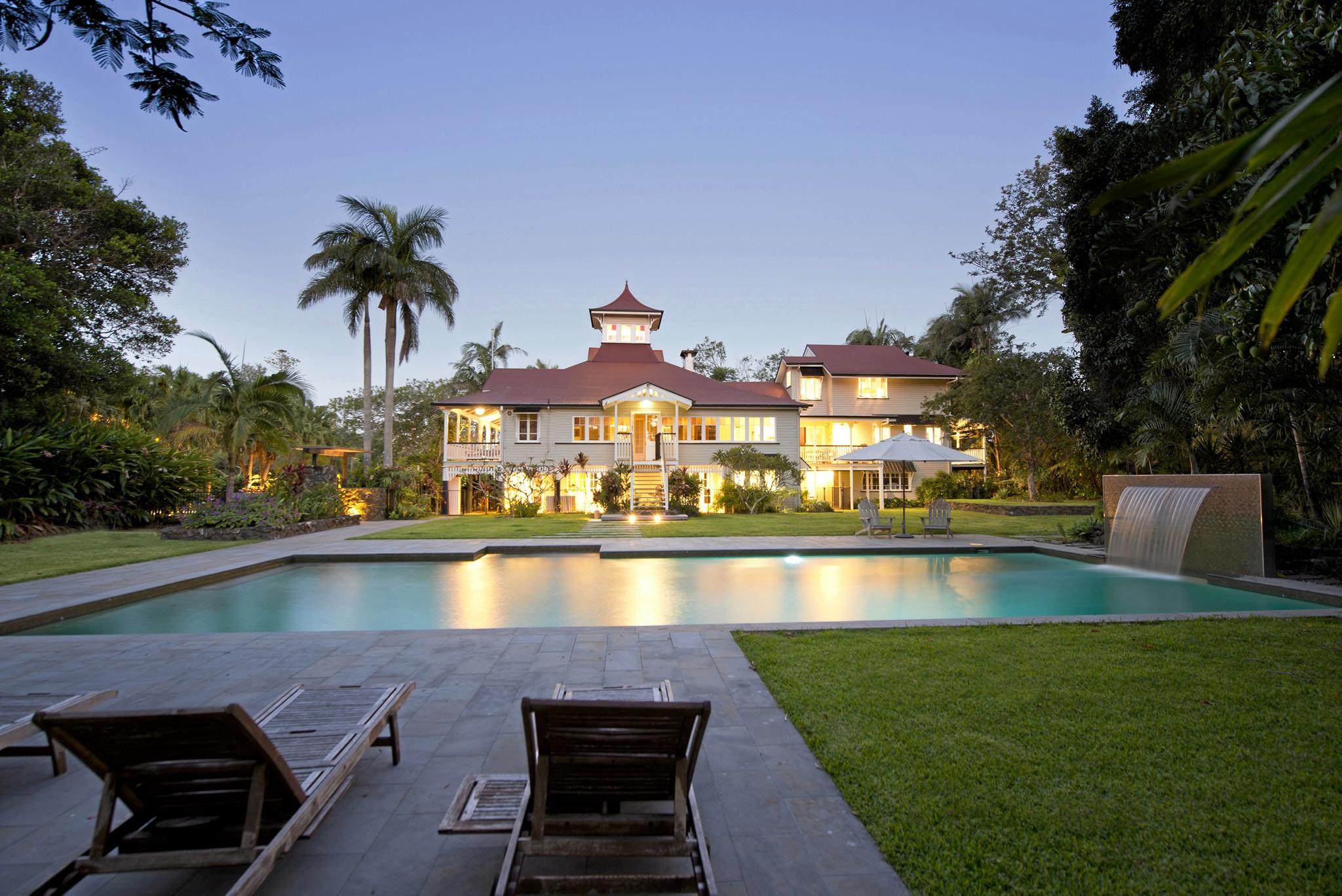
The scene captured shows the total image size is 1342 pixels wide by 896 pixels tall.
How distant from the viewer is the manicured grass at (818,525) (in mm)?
16547

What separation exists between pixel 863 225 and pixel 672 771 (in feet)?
142

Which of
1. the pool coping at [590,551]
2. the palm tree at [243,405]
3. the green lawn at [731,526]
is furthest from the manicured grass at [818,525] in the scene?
the palm tree at [243,405]

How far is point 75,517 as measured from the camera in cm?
1596

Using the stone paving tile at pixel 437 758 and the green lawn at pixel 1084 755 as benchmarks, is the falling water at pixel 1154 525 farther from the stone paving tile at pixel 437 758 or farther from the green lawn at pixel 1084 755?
the stone paving tile at pixel 437 758

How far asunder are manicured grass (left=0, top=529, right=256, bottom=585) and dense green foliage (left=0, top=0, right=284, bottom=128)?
28.1 feet

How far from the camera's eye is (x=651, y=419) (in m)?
28.9

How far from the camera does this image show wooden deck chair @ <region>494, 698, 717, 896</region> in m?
2.29

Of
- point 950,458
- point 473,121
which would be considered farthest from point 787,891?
point 473,121

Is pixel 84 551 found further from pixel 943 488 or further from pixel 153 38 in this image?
pixel 943 488

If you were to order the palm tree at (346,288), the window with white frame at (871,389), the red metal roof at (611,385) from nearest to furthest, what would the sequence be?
1. the palm tree at (346,288)
2. the red metal roof at (611,385)
3. the window with white frame at (871,389)

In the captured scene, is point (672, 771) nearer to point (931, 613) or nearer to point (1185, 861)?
point (1185, 861)

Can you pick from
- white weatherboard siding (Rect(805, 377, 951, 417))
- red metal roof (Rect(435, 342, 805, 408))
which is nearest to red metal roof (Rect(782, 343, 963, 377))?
white weatherboard siding (Rect(805, 377, 951, 417))

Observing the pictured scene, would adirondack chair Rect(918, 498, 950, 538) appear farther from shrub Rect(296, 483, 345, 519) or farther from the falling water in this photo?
shrub Rect(296, 483, 345, 519)

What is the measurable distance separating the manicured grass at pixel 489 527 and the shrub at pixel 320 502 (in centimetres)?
229
